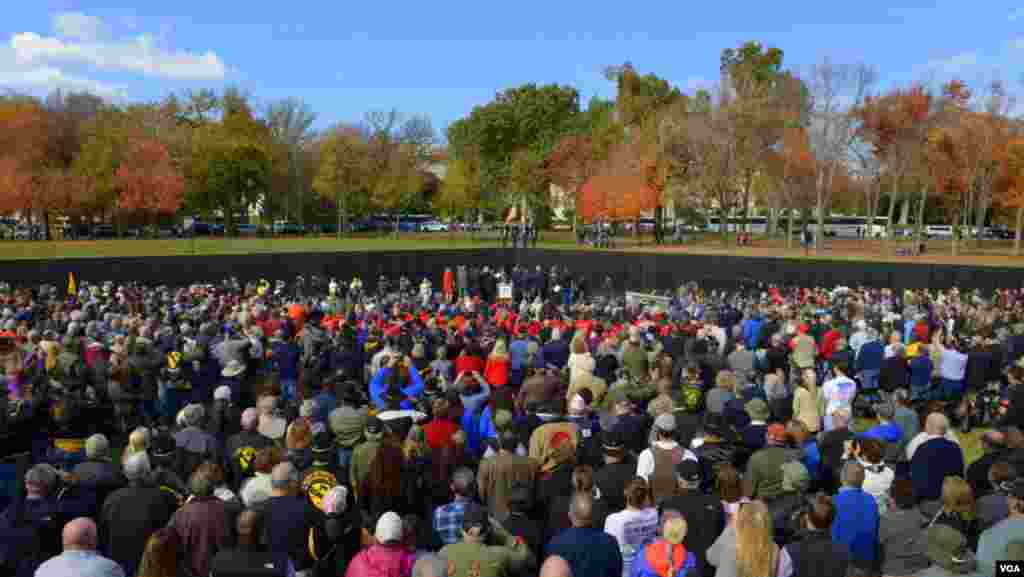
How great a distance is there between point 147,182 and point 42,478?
4491 cm

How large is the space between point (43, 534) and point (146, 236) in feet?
185

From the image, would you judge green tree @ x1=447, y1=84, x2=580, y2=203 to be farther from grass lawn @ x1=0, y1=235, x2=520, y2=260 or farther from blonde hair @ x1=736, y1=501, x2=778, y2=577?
blonde hair @ x1=736, y1=501, x2=778, y2=577

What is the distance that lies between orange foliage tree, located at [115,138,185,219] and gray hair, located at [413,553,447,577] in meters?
46.4

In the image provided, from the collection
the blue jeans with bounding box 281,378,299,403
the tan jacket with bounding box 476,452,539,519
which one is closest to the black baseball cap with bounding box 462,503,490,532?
the tan jacket with bounding box 476,452,539,519

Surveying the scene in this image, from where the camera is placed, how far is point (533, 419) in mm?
7352

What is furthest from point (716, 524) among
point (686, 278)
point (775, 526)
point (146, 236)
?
point (146, 236)

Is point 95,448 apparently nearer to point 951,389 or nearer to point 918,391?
point 918,391

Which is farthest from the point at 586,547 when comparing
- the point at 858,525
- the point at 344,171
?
the point at 344,171

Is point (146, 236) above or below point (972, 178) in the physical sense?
below

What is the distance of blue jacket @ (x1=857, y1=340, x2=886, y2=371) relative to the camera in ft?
39.6

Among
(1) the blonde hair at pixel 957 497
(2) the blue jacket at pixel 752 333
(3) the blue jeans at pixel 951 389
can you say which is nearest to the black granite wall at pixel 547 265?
(2) the blue jacket at pixel 752 333

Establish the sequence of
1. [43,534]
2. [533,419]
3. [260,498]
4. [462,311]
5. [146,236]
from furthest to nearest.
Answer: [146,236], [462,311], [533,419], [260,498], [43,534]

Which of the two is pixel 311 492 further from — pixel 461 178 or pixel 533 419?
pixel 461 178

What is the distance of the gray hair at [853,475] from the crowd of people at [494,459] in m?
0.01
